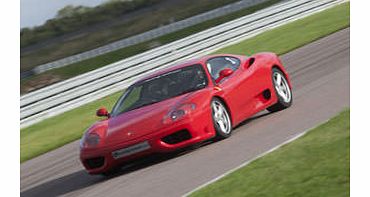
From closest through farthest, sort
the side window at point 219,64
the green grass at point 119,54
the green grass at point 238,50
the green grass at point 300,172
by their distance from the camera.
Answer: the green grass at point 300,172, the side window at point 219,64, the green grass at point 238,50, the green grass at point 119,54

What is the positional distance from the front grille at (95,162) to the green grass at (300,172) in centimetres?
256

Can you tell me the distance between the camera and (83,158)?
9617 millimetres

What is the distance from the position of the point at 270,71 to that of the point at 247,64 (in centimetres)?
36

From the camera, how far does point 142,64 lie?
21375 millimetres

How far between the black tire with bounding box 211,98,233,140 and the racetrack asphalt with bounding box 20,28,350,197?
0.09 meters

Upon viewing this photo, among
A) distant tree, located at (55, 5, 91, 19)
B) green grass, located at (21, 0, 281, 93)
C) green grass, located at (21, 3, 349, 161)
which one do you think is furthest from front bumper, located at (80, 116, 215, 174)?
distant tree, located at (55, 5, 91, 19)

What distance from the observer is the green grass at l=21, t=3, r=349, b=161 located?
15328 millimetres

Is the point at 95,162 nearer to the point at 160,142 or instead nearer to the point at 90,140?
the point at 90,140

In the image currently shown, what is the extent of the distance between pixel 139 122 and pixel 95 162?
0.71m

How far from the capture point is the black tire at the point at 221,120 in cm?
959

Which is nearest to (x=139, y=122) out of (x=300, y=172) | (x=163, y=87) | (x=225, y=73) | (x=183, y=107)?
(x=183, y=107)

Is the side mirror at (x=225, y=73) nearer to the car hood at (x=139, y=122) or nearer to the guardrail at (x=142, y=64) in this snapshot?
the car hood at (x=139, y=122)

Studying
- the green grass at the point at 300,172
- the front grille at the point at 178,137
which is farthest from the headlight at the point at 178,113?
the green grass at the point at 300,172

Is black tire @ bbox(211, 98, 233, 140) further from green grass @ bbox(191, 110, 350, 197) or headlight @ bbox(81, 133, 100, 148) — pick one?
green grass @ bbox(191, 110, 350, 197)
